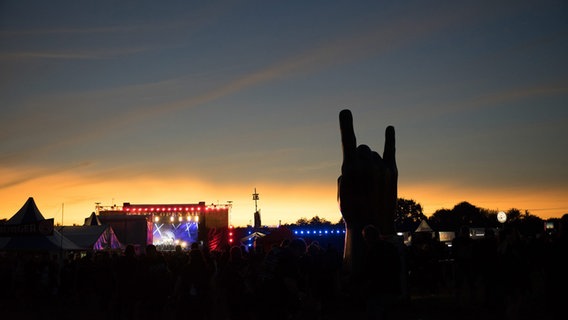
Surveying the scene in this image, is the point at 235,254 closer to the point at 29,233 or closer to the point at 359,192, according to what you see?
the point at 359,192

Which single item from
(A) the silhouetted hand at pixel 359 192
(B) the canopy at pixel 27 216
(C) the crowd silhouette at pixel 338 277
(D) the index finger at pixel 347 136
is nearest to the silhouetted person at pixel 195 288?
(C) the crowd silhouette at pixel 338 277

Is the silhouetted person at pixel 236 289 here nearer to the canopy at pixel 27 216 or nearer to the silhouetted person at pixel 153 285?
the silhouetted person at pixel 153 285

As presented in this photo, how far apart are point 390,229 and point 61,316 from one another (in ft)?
31.7

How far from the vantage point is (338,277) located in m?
14.3

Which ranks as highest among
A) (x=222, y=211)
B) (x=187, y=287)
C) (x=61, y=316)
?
(x=222, y=211)

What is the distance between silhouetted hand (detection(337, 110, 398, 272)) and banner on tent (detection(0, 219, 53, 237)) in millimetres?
12776

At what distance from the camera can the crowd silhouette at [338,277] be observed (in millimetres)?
7738

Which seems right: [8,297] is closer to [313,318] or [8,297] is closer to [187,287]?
[187,287]

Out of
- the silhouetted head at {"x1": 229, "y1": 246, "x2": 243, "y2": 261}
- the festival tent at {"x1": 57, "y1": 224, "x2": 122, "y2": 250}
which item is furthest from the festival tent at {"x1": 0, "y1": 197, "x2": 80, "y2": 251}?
the silhouetted head at {"x1": 229, "y1": 246, "x2": 243, "y2": 261}

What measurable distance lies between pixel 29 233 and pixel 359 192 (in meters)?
14.0

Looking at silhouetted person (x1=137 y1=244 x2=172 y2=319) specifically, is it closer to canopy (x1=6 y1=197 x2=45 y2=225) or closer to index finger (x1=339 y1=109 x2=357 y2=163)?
index finger (x1=339 y1=109 x2=357 y2=163)

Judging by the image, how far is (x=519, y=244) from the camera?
482 inches

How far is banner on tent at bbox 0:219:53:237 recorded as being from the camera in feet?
77.3

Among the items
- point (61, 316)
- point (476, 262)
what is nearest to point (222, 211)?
point (61, 316)
